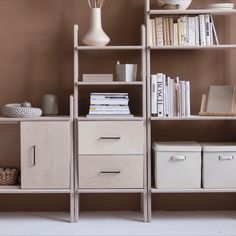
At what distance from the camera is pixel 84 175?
344 cm

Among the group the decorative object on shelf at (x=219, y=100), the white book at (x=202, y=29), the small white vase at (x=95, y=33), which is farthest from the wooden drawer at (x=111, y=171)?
the white book at (x=202, y=29)

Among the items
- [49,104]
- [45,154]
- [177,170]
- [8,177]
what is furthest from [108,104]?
[8,177]

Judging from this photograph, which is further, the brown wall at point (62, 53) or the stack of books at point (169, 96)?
the brown wall at point (62, 53)

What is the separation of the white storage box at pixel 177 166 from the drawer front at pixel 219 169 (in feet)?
0.16

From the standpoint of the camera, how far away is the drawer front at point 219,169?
11.3 ft

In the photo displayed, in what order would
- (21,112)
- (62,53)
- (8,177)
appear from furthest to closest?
(62,53)
(8,177)
(21,112)

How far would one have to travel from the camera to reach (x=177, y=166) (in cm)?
344

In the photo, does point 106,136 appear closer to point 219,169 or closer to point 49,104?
point 49,104

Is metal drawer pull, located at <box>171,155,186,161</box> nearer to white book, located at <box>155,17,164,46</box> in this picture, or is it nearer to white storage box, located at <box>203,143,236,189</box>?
white storage box, located at <box>203,143,236,189</box>

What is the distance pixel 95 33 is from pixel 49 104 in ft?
1.94

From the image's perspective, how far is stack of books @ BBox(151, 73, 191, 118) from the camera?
3441 millimetres

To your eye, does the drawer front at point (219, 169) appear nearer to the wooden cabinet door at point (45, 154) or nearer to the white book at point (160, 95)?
the white book at point (160, 95)
